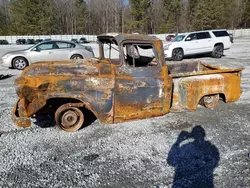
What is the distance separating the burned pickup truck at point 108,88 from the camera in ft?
13.2

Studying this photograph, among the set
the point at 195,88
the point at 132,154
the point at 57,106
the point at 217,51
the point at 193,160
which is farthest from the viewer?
the point at 217,51

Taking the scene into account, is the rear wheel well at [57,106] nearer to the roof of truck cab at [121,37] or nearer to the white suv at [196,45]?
the roof of truck cab at [121,37]

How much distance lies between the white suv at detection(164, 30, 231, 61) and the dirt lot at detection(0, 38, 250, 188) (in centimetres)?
949

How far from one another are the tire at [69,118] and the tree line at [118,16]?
57.7 metres

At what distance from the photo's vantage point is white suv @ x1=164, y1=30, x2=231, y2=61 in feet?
46.3

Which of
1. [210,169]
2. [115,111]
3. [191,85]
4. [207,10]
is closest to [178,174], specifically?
[210,169]

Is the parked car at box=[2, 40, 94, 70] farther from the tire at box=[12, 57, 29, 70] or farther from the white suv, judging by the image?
the white suv

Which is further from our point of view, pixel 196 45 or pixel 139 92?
pixel 196 45

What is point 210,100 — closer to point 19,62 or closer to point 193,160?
point 193,160

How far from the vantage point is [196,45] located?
1421 centimetres

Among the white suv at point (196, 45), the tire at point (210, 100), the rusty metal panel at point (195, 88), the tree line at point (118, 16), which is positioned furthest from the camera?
the tree line at point (118, 16)

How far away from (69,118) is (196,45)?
11980mm

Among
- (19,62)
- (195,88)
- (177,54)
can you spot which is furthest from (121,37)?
(177,54)

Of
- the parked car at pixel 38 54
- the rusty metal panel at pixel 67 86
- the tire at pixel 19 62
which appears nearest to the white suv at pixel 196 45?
the parked car at pixel 38 54
